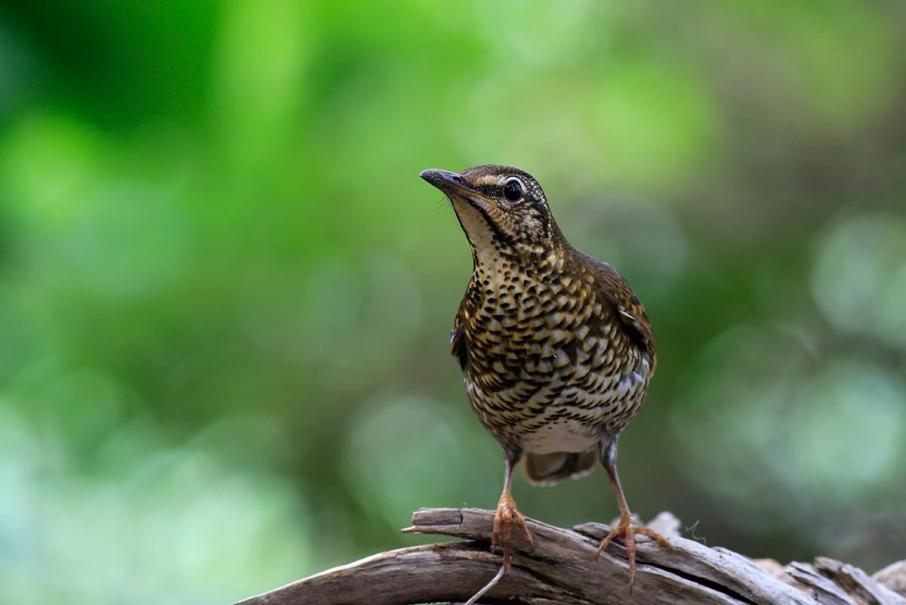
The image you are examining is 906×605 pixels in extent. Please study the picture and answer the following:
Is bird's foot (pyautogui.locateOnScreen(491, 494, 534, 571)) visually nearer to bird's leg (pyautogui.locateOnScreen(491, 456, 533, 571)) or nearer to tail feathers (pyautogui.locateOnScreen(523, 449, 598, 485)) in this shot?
bird's leg (pyautogui.locateOnScreen(491, 456, 533, 571))

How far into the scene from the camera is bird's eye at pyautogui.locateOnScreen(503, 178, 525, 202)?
304 cm

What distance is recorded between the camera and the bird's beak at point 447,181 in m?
2.93

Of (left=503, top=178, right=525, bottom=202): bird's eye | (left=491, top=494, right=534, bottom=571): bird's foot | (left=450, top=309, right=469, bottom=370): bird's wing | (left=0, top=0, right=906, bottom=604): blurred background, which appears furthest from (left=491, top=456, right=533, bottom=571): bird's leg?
Result: (left=0, top=0, right=906, bottom=604): blurred background

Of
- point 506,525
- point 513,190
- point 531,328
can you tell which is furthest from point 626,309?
point 506,525

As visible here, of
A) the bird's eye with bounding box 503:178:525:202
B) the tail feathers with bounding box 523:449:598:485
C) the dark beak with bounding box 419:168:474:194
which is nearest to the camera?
the dark beak with bounding box 419:168:474:194

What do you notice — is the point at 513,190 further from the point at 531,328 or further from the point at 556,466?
the point at 556,466

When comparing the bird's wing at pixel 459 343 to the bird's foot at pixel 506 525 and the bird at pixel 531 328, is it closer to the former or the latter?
the bird at pixel 531 328

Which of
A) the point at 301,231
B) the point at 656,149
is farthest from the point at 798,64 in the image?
the point at 301,231

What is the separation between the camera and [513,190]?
10.0 feet

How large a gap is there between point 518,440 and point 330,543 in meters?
2.52

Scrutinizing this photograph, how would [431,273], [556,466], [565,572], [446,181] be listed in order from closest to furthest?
[446,181] → [565,572] → [556,466] → [431,273]

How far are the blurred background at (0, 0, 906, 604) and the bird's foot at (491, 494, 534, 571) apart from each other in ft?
7.16

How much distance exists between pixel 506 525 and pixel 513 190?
0.97 meters

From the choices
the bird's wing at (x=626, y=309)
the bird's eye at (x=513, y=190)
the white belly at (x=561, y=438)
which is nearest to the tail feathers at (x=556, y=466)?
the white belly at (x=561, y=438)
